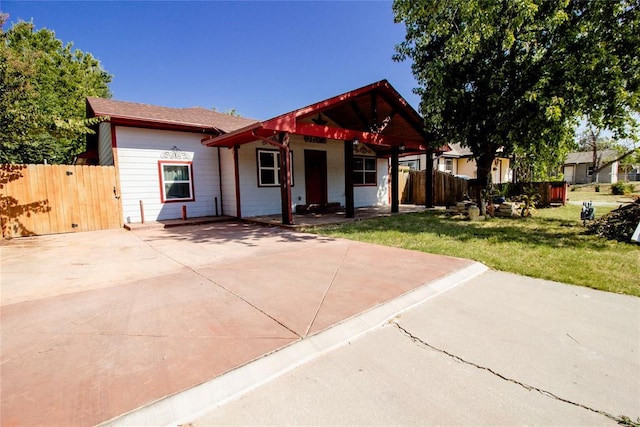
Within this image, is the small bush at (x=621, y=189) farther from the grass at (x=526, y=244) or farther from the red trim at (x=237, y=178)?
the red trim at (x=237, y=178)

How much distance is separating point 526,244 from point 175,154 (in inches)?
423

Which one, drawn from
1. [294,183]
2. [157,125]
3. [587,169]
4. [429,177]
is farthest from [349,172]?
[587,169]

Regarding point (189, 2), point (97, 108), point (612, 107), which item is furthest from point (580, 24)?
point (97, 108)

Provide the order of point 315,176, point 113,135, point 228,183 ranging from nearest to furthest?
point 113,135 < point 228,183 < point 315,176

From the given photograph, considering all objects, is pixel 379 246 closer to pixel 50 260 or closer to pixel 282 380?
pixel 282 380

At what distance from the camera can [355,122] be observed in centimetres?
1283

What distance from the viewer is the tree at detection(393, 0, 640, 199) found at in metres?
6.96

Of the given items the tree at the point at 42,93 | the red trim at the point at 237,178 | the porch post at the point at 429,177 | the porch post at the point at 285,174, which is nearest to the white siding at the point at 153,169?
the tree at the point at 42,93

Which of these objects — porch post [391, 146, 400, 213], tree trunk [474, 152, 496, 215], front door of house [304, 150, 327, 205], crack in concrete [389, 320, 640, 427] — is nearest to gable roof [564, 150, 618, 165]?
tree trunk [474, 152, 496, 215]

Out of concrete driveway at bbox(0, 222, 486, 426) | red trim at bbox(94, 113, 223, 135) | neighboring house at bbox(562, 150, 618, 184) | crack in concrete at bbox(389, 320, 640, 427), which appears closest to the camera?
crack in concrete at bbox(389, 320, 640, 427)

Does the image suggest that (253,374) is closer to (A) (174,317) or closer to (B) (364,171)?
(A) (174,317)

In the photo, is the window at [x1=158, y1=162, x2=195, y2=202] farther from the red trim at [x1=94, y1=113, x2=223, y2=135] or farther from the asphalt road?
the asphalt road

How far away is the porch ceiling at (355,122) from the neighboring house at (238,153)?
0.03 metres

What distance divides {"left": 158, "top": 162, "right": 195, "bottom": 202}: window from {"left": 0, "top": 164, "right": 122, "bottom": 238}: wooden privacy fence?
1.37 meters
